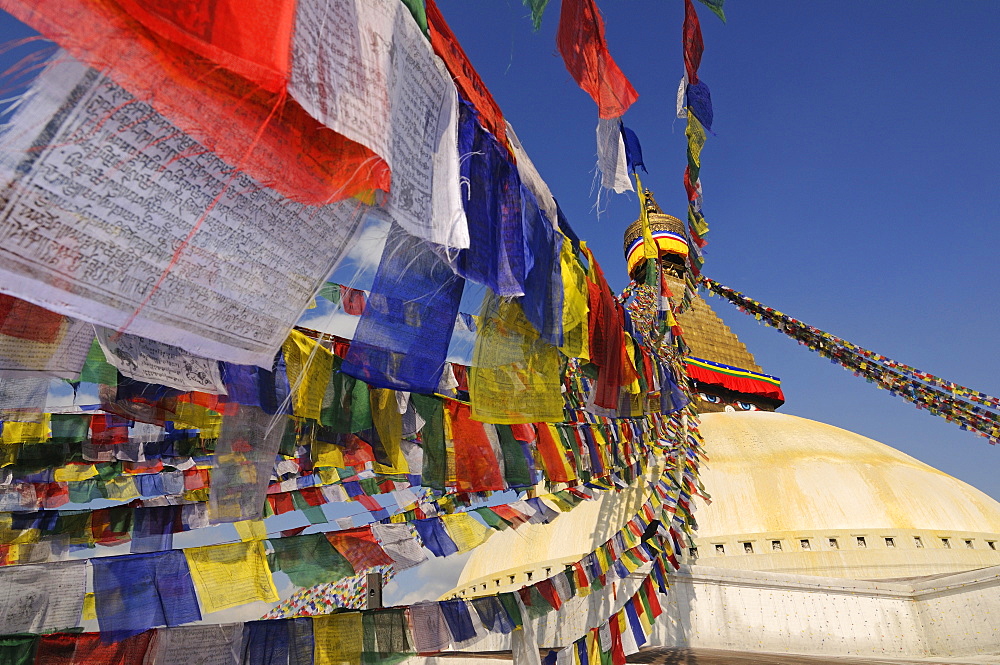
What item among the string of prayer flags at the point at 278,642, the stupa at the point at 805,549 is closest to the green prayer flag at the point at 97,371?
the string of prayer flags at the point at 278,642

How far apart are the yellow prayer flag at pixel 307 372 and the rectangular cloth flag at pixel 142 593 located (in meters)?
1.55

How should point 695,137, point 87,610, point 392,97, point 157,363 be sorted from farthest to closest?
point 695,137
point 87,610
point 157,363
point 392,97

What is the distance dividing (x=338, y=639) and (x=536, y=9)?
3972 mm

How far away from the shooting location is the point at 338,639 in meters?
4.01

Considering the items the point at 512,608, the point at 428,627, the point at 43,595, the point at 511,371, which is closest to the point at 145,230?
the point at 511,371

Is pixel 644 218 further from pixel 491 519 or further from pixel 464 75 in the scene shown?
pixel 491 519

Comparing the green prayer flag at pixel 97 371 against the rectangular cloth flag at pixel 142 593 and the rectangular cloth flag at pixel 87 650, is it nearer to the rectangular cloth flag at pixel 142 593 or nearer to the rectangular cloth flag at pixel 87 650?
the rectangular cloth flag at pixel 142 593

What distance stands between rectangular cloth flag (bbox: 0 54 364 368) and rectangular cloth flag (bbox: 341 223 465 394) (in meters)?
0.64

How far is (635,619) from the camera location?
668 centimetres

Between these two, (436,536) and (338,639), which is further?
(436,536)

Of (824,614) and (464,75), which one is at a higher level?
(464,75)

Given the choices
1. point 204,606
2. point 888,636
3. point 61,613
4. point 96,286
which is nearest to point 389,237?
point 96,286

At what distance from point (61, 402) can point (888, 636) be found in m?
13.0

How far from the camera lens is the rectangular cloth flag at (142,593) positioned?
398 cm
